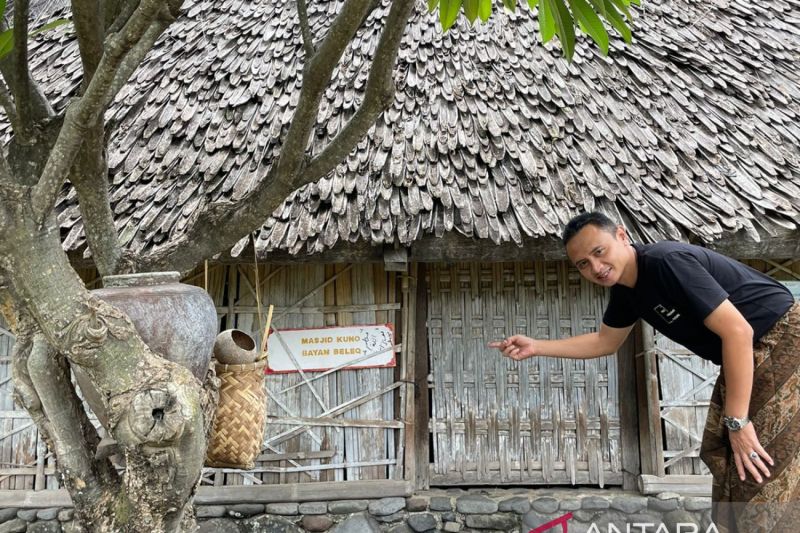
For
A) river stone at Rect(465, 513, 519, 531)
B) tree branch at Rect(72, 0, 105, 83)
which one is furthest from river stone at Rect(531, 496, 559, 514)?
tree branch at Rect(72, 0, 105, 83)

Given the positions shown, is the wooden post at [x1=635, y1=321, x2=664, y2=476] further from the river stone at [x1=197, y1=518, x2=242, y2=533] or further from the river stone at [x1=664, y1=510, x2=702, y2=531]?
the river stone at [x1=197, y1=518, x2=242, y2=533]

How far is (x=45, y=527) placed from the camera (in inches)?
165

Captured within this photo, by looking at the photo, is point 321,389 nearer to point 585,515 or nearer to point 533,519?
point 533,519

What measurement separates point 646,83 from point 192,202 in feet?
12.1

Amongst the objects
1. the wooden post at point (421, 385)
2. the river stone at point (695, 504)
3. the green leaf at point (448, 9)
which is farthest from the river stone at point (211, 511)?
the green leaf at point (448, 9)

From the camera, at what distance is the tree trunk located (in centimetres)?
145

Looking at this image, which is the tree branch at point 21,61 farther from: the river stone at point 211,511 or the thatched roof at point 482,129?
the river stone at point 211,511

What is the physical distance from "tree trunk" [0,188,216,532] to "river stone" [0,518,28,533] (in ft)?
11.3

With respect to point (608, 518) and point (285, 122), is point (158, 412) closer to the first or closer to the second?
point (285, 122)

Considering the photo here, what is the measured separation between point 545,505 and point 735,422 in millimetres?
2450

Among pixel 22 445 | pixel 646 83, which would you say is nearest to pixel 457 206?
pixel 646 83

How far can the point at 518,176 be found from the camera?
3.95 m

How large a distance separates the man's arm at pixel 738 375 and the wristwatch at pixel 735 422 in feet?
0.04

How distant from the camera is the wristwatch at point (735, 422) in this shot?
1.90m
